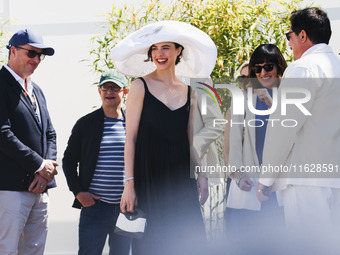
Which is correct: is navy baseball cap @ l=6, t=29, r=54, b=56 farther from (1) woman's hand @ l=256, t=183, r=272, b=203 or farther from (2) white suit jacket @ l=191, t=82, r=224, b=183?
(1) woman's hand @ l=256, t=183, r=272, b=203

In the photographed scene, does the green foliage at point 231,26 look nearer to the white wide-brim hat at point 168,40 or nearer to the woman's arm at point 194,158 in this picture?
the white wide-brim hat at point 168,40

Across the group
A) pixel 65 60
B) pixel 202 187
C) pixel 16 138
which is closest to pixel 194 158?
pixel 202 187

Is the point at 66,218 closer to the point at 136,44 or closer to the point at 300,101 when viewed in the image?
the point at 136,44

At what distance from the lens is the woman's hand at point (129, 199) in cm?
257

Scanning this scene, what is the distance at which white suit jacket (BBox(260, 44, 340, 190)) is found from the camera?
8.19 ft

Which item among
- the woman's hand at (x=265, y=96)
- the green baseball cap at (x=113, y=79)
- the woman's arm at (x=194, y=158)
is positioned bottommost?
the woman's arm at (x=194, y=158)

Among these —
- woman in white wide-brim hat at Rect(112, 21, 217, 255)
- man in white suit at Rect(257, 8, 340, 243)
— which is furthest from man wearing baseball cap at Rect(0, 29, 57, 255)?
man in white suit at Rect(257, 8, 340, 243)

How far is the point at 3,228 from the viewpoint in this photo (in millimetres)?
3291

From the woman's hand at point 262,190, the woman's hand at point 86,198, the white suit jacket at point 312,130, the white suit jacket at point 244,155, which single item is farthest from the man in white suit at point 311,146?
the woman's hand at point 86,198

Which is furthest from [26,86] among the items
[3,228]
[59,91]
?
[59,91]

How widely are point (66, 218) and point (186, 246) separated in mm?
3652

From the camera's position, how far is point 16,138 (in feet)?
10.8

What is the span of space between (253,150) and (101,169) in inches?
38.7

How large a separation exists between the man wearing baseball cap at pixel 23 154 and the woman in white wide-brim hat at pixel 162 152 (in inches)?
37.1
